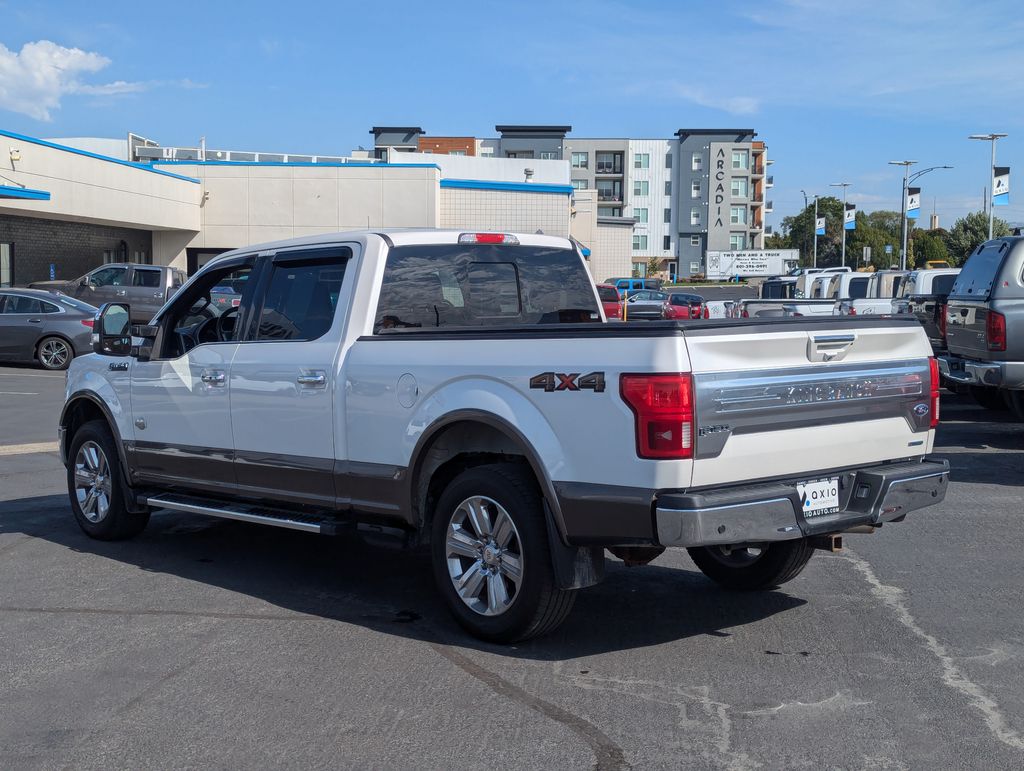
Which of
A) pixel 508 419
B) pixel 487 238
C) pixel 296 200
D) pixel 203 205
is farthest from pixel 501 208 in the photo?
pixel 508 419

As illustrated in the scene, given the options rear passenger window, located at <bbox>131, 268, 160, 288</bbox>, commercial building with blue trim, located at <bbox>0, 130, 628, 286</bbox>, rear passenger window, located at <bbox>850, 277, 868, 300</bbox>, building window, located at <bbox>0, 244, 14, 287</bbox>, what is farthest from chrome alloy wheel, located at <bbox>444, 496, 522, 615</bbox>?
building window, located at <bbox>0, 244, 14, 287</bbox>

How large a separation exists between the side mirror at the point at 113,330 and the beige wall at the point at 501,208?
3871 cm

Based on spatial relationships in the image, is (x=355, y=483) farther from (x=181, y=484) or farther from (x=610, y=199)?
(x=610, y=199)

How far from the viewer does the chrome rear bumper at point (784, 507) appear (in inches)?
187

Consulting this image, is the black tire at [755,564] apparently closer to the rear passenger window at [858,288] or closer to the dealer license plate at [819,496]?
the dealer license plate at [819,496]

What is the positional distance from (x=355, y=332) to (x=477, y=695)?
2.23 m

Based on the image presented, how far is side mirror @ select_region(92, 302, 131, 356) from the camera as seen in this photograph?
7715mm

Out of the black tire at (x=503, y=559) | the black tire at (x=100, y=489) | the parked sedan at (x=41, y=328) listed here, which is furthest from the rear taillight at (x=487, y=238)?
the parked sedan at (x=41, y=328)

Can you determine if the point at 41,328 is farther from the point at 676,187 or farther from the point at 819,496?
the point at 676,187

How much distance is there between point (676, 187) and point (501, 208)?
57912 mm

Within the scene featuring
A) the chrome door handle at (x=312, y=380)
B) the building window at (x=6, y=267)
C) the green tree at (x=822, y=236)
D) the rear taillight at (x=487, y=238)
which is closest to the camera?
the chrome door handle at (x=312, y=380)

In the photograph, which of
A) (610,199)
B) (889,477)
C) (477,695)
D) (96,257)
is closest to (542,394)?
(477,695)

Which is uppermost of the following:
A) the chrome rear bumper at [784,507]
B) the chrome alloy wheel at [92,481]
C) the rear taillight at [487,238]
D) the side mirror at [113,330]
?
the rear taillight at [487,238]

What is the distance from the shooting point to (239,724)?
4.54m
